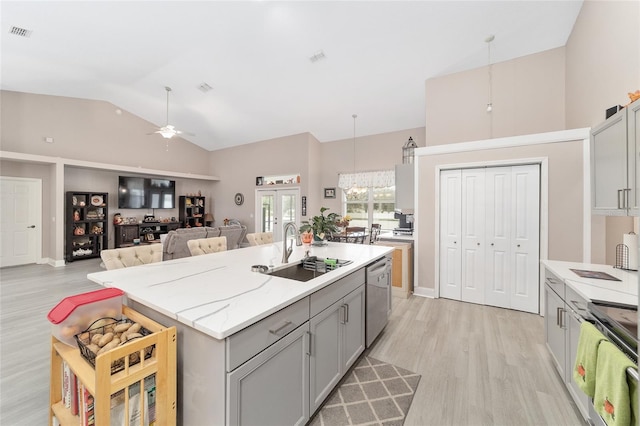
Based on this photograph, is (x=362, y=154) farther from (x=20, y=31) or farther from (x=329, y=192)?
(x=20, y=31)

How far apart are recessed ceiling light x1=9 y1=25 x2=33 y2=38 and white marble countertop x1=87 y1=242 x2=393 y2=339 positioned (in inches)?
182

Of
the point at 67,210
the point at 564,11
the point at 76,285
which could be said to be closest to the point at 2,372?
the point at 76,285

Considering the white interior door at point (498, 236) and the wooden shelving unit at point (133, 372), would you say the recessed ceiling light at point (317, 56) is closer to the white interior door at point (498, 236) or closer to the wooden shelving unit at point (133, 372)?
the white interior door at point (498, 236)

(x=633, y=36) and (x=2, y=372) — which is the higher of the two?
(x=633, y=36)

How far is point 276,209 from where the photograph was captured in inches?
316

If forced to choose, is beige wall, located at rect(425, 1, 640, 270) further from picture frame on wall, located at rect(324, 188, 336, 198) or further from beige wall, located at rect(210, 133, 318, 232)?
beige wall, located at rect(210, 133, 318, 232)

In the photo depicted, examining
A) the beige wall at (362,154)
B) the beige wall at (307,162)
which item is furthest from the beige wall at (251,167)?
the beige wall at (362,154)

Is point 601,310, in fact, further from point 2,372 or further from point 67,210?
point 67,210

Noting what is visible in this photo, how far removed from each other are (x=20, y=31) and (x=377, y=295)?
20.4 ft

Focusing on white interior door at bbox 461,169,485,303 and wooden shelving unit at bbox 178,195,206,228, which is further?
wooden shelving unit at bbox 178,195,206,228

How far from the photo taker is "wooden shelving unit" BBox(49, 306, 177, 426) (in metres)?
1.00

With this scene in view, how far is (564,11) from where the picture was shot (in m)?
3.16

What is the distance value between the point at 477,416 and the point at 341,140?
6531 mm

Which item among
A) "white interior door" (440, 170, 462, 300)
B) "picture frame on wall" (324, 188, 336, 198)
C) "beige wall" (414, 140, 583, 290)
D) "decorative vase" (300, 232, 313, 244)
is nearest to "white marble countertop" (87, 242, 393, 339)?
"decorative vase" (300, 232, 313, 244)
